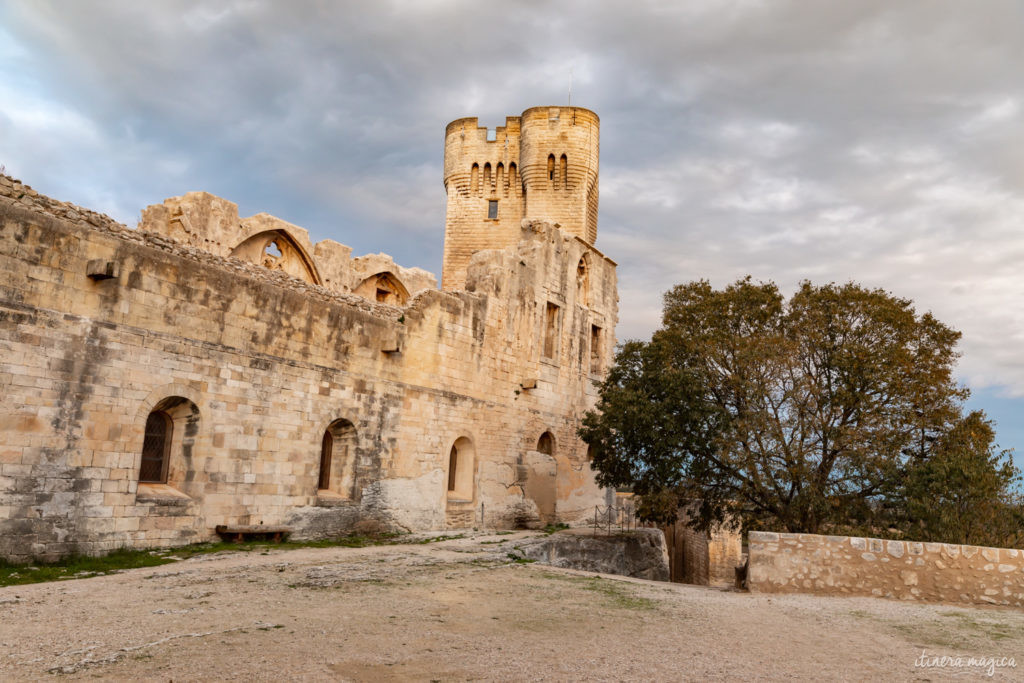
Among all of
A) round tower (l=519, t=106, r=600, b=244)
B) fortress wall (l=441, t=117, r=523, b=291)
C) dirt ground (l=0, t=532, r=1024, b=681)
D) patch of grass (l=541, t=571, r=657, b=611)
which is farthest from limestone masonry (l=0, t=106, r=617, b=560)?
fortress wall (l=441, t=117, r=523, b=291)

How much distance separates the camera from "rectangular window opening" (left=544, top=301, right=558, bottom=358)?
1908 cm

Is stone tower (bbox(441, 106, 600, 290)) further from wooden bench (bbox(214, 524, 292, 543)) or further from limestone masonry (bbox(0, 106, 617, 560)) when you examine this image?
wooden bench (bbox(214, 524, 292, 543))

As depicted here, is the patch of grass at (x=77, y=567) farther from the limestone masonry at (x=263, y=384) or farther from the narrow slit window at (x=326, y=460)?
the narrow slit window at (x=326, y=460)

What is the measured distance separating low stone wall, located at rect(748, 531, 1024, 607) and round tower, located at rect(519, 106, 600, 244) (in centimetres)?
2355

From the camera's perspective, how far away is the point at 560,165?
3222 cm

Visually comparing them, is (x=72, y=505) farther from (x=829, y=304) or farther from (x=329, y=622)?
(x=829, y=304)

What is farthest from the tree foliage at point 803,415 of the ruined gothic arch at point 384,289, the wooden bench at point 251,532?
the ruined gothic arch at point 384,289

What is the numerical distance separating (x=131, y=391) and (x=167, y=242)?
2289 mm

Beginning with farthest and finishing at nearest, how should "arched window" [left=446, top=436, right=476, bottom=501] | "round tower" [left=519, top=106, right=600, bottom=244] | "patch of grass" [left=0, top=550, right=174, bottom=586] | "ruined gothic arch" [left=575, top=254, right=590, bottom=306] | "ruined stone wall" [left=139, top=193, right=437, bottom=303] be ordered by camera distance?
"round tower" [left=519, top=106, right=600, bottom=244] → "ruined gothic arch" [left=575, top=254, right=590, bottom=306] → "ruined stone wall" [left=139, top=193, right=437, bottom=303] → "arched window" [left=446, top=436, right=476, bottom=501] → "patch of grass" [left=0, top=550, right=174, bottom=586]

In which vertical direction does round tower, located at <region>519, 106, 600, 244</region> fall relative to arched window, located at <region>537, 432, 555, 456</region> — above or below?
above

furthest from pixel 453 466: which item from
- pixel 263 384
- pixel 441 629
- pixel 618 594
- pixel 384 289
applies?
pixel 384 289

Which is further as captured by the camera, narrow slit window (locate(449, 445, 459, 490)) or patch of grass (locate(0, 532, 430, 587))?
narrow slit window (locate(449, 445, 459, 490))

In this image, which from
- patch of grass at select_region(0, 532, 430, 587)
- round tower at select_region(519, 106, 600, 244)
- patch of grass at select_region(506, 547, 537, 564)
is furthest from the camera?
round tower at select_region(519, 106, 600, 244)

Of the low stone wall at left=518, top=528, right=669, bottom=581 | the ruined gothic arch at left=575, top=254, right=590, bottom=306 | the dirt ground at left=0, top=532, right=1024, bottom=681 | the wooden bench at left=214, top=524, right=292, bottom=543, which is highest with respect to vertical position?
the ruined gothic arch at left=575, top=254, right=590, bottom=306
